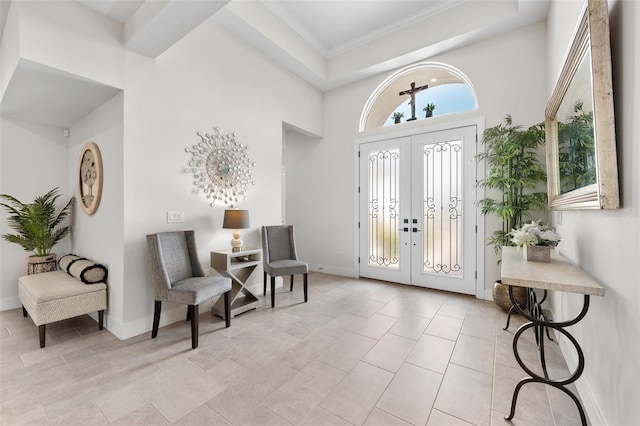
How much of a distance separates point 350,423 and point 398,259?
3082mm

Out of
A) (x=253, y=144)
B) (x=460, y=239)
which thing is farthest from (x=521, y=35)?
(x=253, y=144)

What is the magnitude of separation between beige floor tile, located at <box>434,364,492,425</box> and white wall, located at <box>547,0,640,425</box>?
0.53 meters

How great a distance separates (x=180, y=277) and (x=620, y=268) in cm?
326

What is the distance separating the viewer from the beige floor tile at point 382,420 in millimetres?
1548

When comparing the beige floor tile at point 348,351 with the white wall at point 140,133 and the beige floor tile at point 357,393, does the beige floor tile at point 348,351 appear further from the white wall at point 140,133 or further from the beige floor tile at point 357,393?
the white wall at point 140,133

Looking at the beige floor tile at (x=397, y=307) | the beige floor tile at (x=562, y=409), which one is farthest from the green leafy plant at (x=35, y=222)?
the beige floor tile at (x=562, y=409)

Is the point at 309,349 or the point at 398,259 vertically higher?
the point at 398,259

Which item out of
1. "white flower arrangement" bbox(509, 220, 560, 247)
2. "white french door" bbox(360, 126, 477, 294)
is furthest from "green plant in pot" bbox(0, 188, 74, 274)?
"white flower arrangement" bbox(509, 220, 560, 247)

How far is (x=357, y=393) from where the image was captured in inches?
71.2

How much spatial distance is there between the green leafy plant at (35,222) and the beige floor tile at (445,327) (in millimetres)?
4784

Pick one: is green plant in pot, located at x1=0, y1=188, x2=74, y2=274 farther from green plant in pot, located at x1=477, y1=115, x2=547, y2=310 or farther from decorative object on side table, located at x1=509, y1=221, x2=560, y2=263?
green plant in pot, located at x1=477, y1=115, x2=547, y2=310

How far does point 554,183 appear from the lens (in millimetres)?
2406

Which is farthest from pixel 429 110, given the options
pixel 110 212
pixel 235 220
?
pixel 110 212

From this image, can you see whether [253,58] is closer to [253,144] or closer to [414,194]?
[253,144]
